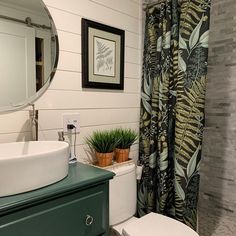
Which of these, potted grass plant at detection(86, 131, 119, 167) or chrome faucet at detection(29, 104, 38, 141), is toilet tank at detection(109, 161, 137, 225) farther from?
chrome faucet at detection(29, 104, 38, 141)

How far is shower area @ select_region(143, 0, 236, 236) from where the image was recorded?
6.16ft

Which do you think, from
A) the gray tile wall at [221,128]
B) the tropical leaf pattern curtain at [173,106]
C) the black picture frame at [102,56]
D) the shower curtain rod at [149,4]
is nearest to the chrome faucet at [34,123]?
the black picture frame at [102,56]

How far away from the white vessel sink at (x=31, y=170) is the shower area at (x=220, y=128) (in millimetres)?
1403

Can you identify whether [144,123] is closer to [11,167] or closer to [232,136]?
[232,136]

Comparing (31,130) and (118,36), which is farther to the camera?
(118,36)

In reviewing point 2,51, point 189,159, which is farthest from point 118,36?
point 189,159

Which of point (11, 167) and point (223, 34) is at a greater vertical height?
point (223, 34)

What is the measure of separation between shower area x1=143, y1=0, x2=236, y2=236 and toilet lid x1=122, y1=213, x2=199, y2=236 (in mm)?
656

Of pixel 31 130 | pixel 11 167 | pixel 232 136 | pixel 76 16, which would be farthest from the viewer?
pixel 232 136

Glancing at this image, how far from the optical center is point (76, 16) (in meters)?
1.52

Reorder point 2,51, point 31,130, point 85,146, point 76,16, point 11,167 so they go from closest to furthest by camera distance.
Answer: point 11,167, point 2,51, point 31,130, point 76,16, point 85,146

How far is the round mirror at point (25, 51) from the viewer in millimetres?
1255

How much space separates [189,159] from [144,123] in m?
0.48

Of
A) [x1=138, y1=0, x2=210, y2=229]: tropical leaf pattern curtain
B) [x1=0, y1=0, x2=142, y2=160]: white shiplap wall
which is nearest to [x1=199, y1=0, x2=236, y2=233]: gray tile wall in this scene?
[x1=138, y1=0, x2=210, y2=229]: tropical leaf pattern curtain
